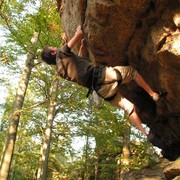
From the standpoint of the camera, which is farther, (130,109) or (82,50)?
(82,50)

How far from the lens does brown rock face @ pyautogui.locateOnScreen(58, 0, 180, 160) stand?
4398 millimetres

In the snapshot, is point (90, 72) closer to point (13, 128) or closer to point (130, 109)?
point (130, 109)

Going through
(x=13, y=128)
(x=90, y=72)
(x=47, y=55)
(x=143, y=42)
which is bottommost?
(x=90, y=72)

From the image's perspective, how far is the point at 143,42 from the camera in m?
5.14

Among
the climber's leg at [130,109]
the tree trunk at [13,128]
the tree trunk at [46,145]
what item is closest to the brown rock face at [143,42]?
the climber's leg at [130,109]

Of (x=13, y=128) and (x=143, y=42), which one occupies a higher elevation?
(x=13, y=128)

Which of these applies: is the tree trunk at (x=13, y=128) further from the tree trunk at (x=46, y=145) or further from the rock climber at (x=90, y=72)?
the rock climber at (x=90, y=72)

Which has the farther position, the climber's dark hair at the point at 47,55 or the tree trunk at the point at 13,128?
the tree trunk at the point at 13,128

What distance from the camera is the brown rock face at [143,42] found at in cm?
440

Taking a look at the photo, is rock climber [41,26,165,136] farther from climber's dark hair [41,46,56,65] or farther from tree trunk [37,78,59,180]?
tree trunk [37,78,59,180]

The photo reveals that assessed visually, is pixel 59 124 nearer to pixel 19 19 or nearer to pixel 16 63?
pixel 16 63

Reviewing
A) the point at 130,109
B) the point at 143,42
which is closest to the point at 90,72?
the point at 130,109

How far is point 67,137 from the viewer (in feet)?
50.1

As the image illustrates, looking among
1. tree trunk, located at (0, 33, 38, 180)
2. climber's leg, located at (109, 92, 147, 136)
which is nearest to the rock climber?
climber's leg, located at (109, 92, 147, 136)
